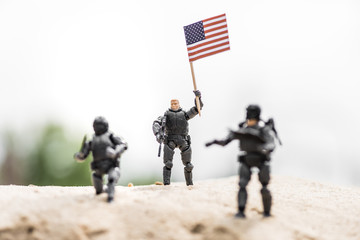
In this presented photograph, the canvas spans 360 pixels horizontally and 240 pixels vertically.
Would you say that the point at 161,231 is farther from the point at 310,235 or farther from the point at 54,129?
the point at 54,129

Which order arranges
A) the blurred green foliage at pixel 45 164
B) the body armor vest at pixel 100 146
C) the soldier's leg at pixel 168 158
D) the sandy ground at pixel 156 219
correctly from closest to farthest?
the sandy ground at pixel 156 219 → the body armor vest at pixel 100 146 → the soldier's leg at pixel 168 158 → the blurred green foliage at pixel 45 164

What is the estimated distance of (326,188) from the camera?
8.84m

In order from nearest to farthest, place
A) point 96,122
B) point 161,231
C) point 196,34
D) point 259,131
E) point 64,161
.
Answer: point 161,231
point 259,131
point 96,122
point 196,34
point 64,161

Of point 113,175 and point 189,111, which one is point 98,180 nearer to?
point 113,175

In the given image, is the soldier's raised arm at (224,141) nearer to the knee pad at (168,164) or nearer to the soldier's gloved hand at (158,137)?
the soldier's gloved hand at (158,137)

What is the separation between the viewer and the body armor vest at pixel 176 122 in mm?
7727

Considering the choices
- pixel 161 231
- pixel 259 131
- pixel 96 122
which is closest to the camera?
pixel 161 231

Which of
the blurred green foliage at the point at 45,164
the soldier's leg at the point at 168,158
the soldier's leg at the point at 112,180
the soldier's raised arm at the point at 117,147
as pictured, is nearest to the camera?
the soldier's leg at the point at 112,180

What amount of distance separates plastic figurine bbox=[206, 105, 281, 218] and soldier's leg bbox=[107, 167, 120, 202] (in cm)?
140

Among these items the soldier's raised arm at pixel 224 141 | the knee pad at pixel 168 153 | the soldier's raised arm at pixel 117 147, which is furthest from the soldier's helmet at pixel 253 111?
the knee pad at pixel 168 153

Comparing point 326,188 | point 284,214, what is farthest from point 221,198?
point 326,188

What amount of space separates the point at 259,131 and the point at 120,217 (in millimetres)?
2153

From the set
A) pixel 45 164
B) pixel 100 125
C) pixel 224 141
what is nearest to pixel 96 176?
pixel 100 125

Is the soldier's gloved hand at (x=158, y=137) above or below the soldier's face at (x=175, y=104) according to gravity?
below
